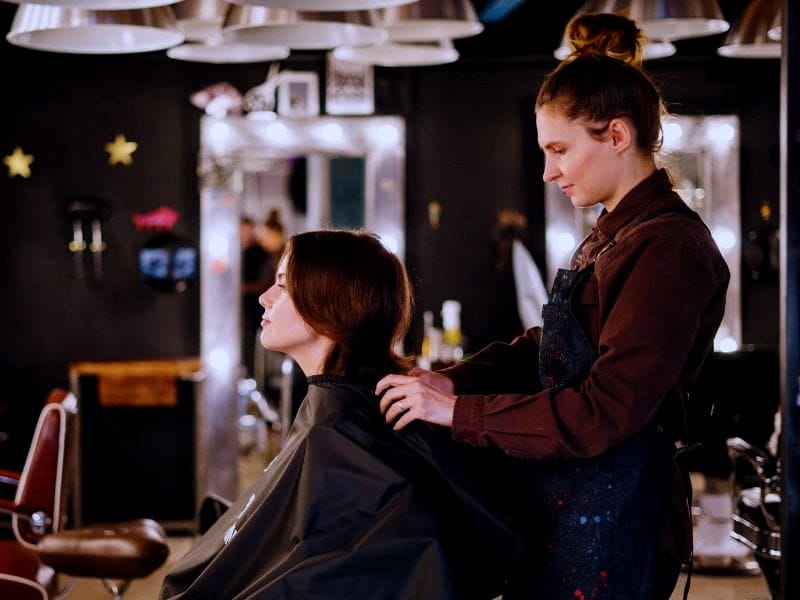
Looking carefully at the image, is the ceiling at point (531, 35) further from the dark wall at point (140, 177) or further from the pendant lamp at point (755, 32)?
the pendant lamp at point (755, 32)

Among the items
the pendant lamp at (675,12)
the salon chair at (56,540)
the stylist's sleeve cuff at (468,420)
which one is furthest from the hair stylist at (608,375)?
the pendant lamp at (675,12)

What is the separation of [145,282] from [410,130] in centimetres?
171

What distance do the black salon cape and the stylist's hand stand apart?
0.38ft

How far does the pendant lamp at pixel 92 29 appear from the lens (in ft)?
12.0

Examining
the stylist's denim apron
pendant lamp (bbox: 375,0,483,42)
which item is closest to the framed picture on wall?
pendant lamp (bbox: 375,0,483,42)

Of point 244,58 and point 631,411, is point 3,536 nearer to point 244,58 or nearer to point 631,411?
point 244,58

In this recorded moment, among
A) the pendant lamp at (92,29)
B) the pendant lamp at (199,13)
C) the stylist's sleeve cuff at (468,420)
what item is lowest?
the stylist's sleeve cuff at (468,420)

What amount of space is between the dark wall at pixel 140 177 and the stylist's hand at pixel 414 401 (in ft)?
15.5

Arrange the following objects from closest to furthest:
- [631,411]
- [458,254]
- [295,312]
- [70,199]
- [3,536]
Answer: [631,411]
[295,312]
[3,536]
[70,199]
[458,254]

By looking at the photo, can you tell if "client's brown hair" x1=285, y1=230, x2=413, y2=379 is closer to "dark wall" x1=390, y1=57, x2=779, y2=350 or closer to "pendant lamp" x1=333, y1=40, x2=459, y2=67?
"pendant lamp" x1=333, y1=40, x2=459, y2=67

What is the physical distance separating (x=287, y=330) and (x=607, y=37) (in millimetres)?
820

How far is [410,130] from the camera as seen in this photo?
6914mm

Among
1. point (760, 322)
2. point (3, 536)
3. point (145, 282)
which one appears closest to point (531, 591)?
point (3, 536)

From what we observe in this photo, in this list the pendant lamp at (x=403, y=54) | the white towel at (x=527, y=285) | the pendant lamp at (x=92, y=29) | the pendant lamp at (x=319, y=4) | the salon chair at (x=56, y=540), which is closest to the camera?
the pendant lamp at (x=319, y=4)
